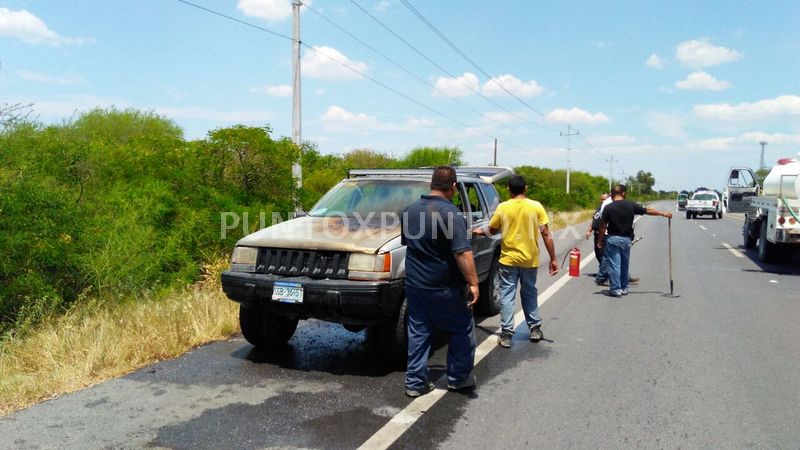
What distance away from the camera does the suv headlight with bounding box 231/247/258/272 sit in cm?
546

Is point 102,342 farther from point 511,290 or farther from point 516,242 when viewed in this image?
point 516,242

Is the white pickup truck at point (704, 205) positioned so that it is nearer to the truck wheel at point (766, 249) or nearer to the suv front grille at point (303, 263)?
the truck wheel at point (766, 249)

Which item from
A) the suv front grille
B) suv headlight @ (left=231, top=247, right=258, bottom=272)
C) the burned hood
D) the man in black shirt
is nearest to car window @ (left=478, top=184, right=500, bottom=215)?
the burned hood

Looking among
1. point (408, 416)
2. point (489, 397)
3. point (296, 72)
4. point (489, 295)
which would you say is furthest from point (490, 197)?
point (296, 72)

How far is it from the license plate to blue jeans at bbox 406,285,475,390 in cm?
96

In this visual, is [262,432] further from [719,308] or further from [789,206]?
[789,206]

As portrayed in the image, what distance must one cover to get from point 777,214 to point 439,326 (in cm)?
1018

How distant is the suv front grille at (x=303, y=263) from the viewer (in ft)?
16.8

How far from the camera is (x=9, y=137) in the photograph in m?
7.66

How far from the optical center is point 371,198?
6.56 metres

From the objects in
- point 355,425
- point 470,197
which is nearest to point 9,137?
point 470,197

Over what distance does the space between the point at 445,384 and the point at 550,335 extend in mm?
2253

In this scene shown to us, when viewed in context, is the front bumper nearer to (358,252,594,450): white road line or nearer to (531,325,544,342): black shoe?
(358,252,594,450): white road line

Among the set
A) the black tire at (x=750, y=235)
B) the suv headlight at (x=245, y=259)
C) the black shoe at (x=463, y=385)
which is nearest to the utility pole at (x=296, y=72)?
the suv headlight at (x=245, y=259)
